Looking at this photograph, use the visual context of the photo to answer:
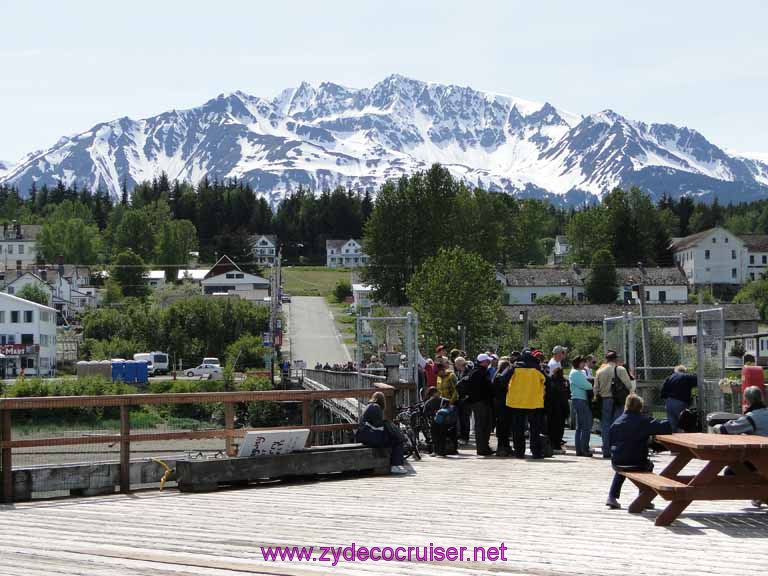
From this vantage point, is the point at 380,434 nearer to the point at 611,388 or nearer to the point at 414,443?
the point at 414,443

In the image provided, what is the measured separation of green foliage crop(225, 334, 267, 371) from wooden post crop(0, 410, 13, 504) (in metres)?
67.6

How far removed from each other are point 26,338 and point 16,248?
7055 centimetres

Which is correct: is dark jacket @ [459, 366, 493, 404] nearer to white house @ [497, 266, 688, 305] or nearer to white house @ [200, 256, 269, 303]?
white house @ [497, 266, 688, 305]

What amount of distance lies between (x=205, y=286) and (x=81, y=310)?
17.7 metres

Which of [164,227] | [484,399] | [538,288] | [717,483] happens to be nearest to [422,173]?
[538,288]

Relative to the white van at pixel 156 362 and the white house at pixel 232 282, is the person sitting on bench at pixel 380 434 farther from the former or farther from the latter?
the white house at pixel 232 282

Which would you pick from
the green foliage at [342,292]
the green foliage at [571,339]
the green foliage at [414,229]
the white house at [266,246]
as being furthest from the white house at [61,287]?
the green foliage at [571,339]

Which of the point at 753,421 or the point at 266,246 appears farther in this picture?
the point at 266,246

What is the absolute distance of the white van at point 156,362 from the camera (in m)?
80.7

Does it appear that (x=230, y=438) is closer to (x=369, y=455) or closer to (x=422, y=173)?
(x=369, y=455)

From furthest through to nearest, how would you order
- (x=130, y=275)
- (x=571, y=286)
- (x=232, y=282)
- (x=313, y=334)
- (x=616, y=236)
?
(x=232, y=282) → (x=130, y=275) → (x=616, y=236) → (x=571, y=286) → (x=313, y=334)

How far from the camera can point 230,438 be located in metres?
15.3

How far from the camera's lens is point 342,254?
173 metres

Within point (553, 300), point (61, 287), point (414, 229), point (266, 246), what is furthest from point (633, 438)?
point (266, 246)
